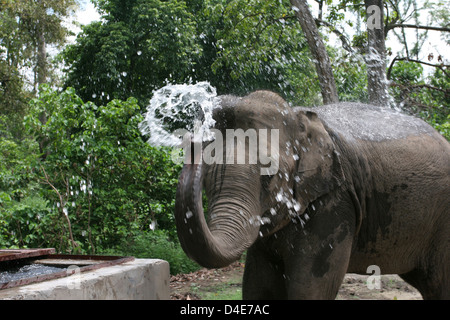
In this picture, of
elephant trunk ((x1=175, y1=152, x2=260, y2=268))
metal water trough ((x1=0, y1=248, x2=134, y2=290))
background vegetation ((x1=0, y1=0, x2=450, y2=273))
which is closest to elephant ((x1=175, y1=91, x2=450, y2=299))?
elephant trunk ((x1=175, y1=152, x2=260, y2=268))

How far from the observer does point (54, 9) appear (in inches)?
643

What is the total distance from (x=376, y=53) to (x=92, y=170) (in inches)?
187

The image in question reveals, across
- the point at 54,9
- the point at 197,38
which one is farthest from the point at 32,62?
the point at 197,38

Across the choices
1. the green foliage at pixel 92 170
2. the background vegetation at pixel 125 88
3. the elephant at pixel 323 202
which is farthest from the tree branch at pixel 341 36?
the elephant at pixel 323 202

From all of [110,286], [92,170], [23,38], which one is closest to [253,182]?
[110,286]

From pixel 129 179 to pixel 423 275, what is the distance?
178 inches

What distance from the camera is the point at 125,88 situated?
13.0m

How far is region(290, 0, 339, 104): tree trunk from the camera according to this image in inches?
313

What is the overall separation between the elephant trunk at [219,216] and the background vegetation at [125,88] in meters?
3.91

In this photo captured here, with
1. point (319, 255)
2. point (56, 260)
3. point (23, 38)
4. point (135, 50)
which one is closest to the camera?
point (319, 255)

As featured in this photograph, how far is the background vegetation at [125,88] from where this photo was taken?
648cm

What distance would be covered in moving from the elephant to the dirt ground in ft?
7.62

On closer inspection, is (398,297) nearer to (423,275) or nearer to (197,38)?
(423,275)

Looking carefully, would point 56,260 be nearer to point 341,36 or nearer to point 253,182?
point 253,182
